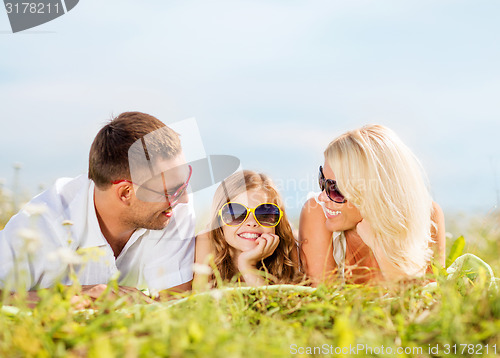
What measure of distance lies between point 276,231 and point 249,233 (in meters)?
0.25

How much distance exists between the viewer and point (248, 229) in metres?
3.94

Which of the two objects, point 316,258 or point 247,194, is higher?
point 247,194

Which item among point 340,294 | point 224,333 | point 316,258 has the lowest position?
point 316,258

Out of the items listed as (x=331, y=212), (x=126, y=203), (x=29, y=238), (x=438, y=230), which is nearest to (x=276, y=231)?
(x=331, y=212)

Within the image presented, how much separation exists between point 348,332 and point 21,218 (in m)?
2.87

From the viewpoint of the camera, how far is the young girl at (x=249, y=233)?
3.89 m

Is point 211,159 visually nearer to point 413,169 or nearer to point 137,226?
point 137,226

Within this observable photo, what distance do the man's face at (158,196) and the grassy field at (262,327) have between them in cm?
156

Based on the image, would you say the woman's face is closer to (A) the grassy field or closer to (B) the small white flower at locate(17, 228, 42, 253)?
(A) the grassy field

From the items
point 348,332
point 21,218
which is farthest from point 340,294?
point 21,218

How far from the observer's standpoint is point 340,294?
8.34ft

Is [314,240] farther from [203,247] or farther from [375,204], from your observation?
[203,247]

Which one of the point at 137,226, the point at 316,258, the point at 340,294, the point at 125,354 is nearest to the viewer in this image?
the point at 125,354

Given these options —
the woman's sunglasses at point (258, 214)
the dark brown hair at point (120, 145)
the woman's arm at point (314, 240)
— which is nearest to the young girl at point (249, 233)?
the woman's sunglasses at point (258, 214)
